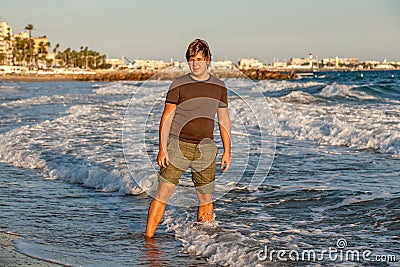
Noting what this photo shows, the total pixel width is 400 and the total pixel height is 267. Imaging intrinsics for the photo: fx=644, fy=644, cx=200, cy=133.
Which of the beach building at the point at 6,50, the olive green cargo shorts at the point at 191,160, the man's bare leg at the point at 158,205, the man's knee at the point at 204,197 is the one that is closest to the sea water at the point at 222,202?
the man's bare leg at the point at 158,205

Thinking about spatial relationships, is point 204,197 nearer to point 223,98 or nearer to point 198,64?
point 223,98

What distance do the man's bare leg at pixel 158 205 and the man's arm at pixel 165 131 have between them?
0.23 meters

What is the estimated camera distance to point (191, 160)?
5629 mm

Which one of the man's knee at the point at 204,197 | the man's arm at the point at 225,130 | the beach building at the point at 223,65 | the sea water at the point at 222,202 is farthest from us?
the beach building at the point at 223,65

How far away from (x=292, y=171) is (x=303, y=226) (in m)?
3.10

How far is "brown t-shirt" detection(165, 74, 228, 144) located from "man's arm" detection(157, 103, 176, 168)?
0.04 metres

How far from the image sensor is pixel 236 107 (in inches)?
922

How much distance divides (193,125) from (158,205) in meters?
0.82

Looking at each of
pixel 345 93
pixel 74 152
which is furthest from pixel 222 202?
pixel 345 93

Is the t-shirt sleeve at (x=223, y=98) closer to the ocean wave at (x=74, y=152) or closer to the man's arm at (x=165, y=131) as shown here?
the man's arm at (x=165, y=131)

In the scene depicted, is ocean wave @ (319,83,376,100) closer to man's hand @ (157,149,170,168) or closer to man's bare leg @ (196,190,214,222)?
man's bare leg @ (196,190,214,222)

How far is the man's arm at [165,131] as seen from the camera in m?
5.43

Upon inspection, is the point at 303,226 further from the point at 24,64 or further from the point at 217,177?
the point at 24,64

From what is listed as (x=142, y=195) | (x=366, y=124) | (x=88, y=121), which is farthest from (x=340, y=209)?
(x=88, y=121)
